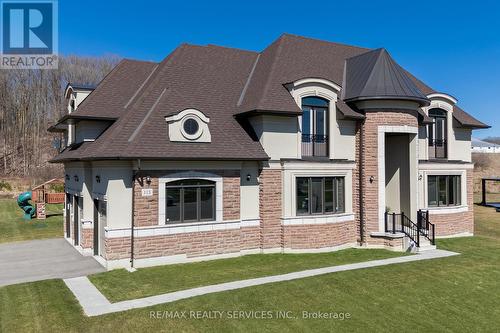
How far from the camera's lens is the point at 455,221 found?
20.6 meters

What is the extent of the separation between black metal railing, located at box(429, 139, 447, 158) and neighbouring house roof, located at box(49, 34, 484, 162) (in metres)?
1.98

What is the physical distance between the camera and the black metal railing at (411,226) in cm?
1678

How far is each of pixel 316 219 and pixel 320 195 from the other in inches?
40.7

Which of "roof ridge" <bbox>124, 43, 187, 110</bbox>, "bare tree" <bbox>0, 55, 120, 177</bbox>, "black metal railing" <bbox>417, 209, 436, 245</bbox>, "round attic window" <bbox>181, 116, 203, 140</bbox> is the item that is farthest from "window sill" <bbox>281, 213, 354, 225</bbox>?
"bare tree" <bbox>0, 55, 120, 177</bbox>

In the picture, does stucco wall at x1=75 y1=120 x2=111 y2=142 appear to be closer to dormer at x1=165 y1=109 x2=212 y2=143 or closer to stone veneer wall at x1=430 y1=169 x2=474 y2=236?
dormer at x1=165 y1=109 x2=212 y2=143

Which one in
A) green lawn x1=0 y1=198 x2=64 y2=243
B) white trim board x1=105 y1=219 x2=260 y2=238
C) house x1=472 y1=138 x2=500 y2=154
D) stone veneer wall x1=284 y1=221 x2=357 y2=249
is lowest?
green lawn x1=0 y1=198 x2=64 y2=243

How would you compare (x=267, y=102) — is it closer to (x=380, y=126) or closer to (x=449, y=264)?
(x=380, y=126)

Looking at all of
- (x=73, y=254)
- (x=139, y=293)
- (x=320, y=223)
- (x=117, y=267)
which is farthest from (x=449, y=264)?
(x=73, y=254)

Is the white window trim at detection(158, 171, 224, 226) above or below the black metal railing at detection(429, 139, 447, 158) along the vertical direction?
below

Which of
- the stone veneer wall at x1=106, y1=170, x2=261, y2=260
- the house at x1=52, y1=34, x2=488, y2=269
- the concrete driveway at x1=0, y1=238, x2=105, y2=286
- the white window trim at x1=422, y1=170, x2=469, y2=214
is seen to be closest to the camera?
the concrete driveway at x1=0, y1=238, x2=105, y2=286

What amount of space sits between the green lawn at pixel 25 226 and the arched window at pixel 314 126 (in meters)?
13.8

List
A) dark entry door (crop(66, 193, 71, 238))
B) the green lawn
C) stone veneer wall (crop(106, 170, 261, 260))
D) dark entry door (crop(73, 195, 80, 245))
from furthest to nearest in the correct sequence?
the green lawn < dark entry door (crop(66, 193, 71, 238)) < dark entry door (crop(73, 195, 80, 245)) < stone veneer wall (crop(106, 170, 261, 260))

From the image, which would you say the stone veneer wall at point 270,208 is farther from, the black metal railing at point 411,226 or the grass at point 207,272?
the black metal railing at point 411,226

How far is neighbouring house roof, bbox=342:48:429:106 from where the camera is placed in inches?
661
